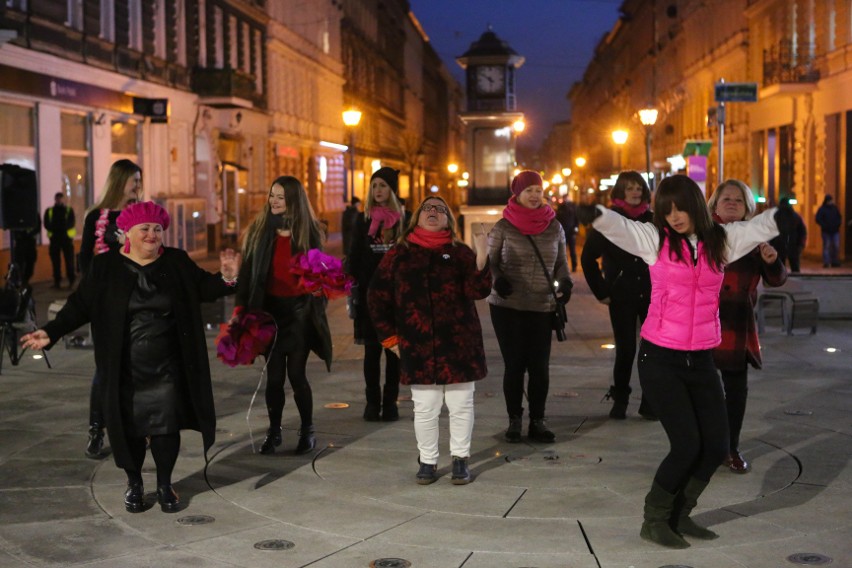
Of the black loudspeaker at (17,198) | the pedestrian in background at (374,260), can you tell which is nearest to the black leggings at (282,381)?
the pedestrian in background at (374,260)

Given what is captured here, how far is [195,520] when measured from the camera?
6.46 meters

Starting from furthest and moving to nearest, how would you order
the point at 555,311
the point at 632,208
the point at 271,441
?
the point at 632,208, the point at 555,311, the point at 271,441

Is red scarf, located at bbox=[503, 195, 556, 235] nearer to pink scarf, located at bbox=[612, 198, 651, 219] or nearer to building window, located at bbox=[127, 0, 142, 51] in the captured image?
pink scarf, located at bbox=[612, 198, 651, 219]

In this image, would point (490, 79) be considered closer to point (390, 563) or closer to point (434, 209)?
point (434, 209)

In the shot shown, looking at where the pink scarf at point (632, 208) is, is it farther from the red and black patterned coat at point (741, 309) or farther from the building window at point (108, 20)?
the building window at point (108, 20)

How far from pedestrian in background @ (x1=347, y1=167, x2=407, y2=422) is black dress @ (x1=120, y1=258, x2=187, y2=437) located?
251 cm

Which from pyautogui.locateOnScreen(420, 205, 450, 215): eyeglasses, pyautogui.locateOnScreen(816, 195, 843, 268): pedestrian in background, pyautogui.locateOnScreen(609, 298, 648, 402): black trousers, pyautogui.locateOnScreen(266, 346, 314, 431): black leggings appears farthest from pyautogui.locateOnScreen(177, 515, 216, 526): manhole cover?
pyautogui.locateOnScreen(816, 195, 843, 268): pedestrian in background

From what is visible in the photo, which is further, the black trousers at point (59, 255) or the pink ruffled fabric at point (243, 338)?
the black trousers at point (59, 255)

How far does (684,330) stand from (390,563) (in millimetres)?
1715

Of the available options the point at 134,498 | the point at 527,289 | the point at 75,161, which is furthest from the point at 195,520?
the point at 75,161

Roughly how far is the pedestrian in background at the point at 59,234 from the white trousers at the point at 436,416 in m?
17.0

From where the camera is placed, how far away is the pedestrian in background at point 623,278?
28.6ft

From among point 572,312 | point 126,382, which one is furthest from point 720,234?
point 572,312

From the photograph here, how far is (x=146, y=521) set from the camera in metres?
6.45
